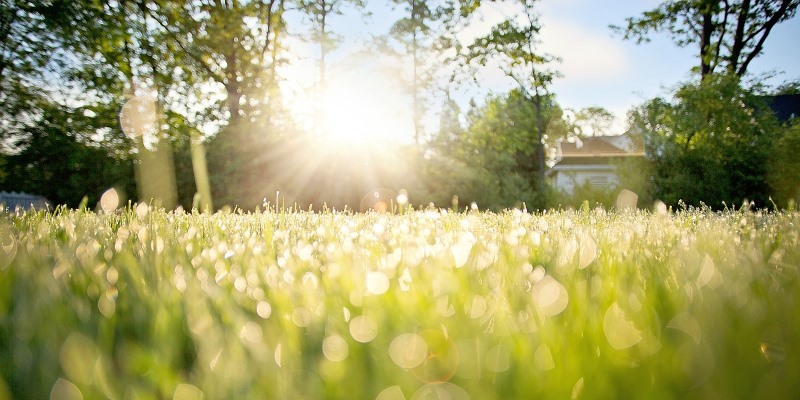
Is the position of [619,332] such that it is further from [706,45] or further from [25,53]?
[706,45]

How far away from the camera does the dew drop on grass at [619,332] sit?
1003mm

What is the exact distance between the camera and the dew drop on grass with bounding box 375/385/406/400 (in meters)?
0.78

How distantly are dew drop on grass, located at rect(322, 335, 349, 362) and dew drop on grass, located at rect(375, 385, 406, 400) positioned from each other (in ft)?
0.62

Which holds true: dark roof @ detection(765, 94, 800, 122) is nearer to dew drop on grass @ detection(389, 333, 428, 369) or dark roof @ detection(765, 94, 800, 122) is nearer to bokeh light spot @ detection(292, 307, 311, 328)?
bokeh light spot @ detection(292, 307, 311, 328)

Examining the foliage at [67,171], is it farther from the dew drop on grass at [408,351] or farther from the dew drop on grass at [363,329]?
the dew drop on grass at [408,351]

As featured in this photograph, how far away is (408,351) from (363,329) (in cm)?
25

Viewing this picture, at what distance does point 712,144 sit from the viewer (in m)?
21.4

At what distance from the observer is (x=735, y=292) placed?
1413 millimetres

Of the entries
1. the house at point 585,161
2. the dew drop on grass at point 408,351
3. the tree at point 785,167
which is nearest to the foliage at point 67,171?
the dew drop on grass at point 408,351

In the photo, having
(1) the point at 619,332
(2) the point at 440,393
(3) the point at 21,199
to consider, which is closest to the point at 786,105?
(3) the point at 21,199

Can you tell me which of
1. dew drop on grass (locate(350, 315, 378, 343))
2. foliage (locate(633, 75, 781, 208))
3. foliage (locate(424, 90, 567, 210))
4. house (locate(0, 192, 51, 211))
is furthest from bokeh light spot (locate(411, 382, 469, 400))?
foliage (locate(633, 75, 781, 208))

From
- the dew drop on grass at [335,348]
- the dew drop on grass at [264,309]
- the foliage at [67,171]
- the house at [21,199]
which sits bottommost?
the dew drop on grass at [264,309]

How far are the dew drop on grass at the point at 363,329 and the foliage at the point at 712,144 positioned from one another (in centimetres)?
2124

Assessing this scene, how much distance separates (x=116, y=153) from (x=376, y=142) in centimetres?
916
